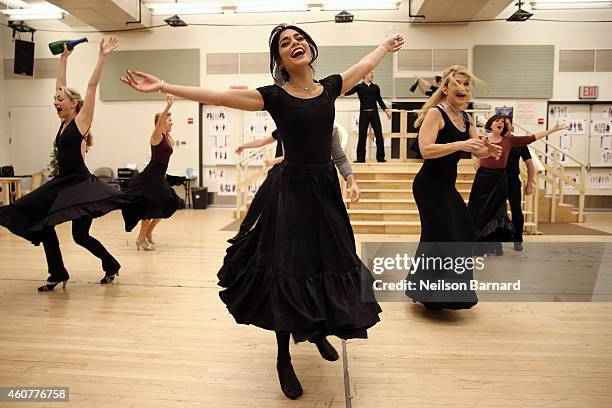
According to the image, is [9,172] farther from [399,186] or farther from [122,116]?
[399,186]

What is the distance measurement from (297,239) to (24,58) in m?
11.1

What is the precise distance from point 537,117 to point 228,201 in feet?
23.0

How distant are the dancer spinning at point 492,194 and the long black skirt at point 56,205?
363 cm

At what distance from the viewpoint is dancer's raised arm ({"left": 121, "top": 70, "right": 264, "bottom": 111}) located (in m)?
1.85

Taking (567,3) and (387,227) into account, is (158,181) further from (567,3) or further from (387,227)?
(567,3)

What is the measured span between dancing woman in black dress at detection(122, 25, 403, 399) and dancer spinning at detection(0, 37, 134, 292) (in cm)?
194

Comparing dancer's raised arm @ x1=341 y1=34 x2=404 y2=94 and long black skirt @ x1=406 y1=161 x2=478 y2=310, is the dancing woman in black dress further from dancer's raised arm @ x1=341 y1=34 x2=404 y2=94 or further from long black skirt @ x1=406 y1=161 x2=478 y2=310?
long black skirt @ x1=406 y1=161 x2=478 y2=310

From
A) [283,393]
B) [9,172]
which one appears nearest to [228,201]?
[9,172]

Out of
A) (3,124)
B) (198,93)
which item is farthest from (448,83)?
(3,124)

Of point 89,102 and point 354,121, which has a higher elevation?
point 354,121

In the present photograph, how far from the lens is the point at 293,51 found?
2.07 m

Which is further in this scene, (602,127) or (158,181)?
(602,127)

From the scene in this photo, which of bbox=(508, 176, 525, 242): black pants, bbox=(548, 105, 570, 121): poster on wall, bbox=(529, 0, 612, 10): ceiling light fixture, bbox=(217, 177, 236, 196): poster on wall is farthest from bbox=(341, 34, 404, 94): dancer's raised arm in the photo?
bbox=(548, 105, 570, 121): poster on wall

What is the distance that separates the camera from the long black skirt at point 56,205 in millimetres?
3541
